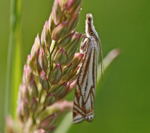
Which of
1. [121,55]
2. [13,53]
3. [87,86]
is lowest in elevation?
[87,86]

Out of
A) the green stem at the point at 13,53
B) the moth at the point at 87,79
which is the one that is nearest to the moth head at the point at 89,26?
the moth at the point at 87,79

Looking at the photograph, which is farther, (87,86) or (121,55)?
(121,55)

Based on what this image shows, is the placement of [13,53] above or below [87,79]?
above

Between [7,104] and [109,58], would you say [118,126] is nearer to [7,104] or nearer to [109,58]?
[109,58]

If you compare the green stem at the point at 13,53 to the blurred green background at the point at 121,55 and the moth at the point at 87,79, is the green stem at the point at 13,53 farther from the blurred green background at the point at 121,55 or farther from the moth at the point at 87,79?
the blurred green background at the point at 121,55

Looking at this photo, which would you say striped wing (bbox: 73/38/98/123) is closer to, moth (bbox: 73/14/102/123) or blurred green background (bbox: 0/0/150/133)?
moth (bbox: 73/14/102/123)

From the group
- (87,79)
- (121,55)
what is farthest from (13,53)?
(121,55)

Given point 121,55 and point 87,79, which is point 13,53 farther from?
point 121,55
